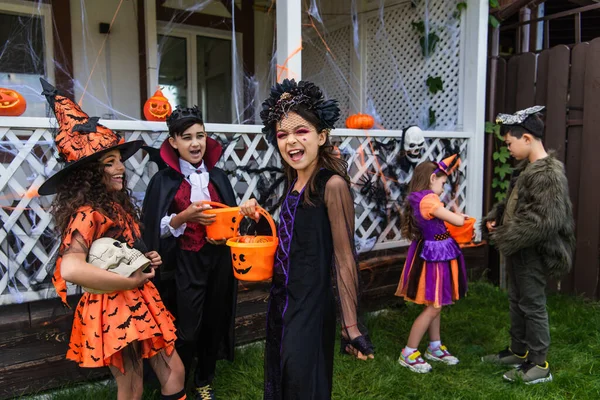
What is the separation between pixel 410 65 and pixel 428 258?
3222 mm

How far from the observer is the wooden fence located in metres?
4.35

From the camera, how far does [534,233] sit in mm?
2963

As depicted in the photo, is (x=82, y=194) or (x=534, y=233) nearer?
(x=82, y=194)

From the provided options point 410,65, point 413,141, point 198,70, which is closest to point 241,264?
point 413,141

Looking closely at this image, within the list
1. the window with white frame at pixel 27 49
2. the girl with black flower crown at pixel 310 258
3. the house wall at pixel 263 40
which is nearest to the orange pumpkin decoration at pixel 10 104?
the window with white frame at pixel 27 49

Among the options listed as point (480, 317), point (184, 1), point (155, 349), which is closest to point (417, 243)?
point (480, 317)

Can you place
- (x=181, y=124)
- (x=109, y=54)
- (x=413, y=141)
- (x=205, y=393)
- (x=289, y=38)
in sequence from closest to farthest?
1. (x=181, y=124)
2. (x=205, y=393)
3. (x=289, y=38)
4. (x=413, y=141)
5. (x=109, y=54)

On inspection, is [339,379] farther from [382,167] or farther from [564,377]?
[382,167]

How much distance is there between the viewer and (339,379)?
3125 mm

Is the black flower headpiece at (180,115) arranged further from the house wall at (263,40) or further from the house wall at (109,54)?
the house wall at (263,40)

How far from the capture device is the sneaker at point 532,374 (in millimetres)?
3078

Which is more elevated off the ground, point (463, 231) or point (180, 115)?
point (180, 115)

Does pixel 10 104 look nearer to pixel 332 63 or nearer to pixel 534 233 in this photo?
pixel 534 233

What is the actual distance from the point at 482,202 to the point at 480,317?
5.04ft
